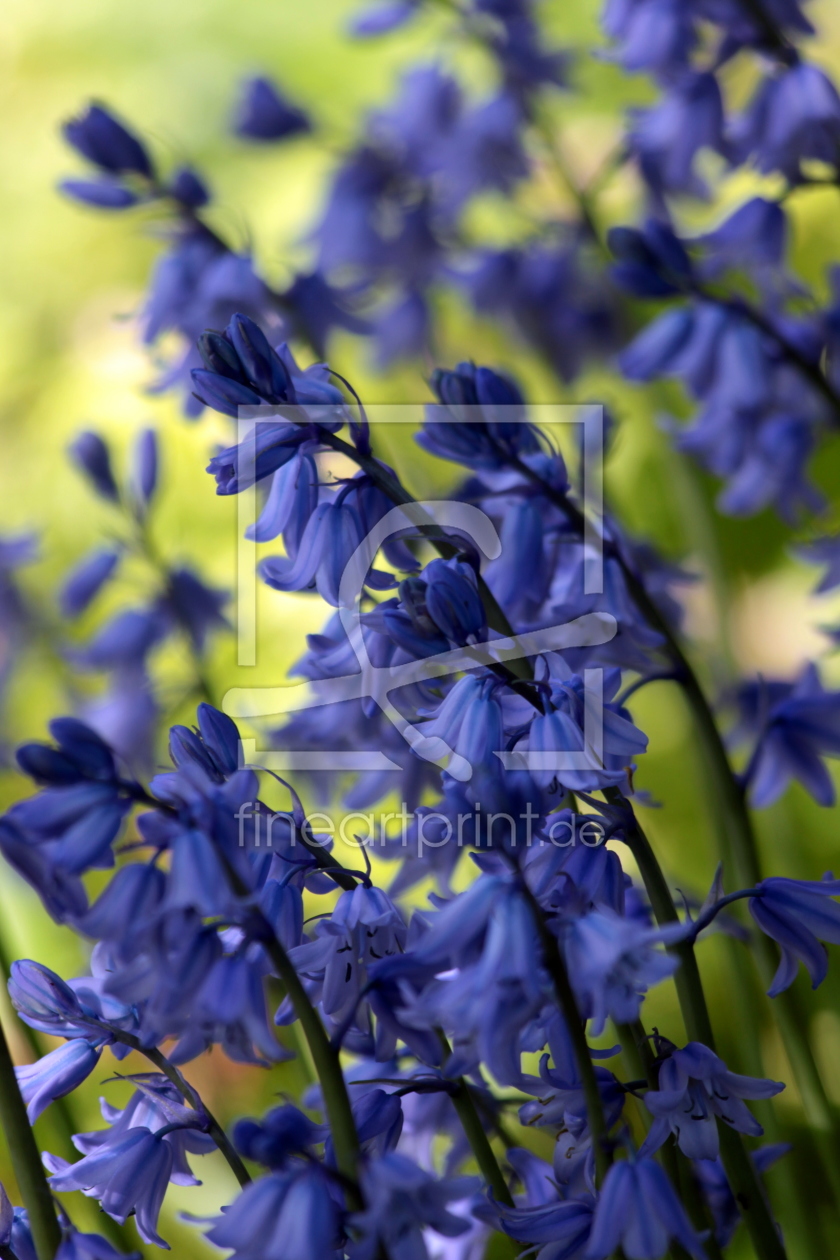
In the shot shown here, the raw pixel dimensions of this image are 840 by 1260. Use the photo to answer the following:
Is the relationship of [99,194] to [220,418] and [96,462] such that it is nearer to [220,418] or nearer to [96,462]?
[96,462]

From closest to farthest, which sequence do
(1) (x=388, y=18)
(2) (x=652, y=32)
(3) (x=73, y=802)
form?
(3) (x=73, y=802) → (2) (x=652, y=32) → (1) (x=388, y=18)

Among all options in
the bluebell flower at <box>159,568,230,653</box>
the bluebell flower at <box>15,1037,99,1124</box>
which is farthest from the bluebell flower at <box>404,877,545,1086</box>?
the bluebell flower at <box>159,568,230,653</box>

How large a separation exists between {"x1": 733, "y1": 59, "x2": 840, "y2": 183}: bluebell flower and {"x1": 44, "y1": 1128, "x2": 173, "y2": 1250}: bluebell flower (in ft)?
3.34

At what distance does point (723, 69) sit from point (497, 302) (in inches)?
18.5

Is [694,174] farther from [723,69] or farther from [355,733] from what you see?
[355,733]

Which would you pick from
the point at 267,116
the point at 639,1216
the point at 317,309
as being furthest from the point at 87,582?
the point at 639,1216

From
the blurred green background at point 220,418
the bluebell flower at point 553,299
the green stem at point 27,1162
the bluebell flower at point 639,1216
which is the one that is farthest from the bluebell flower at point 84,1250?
the bluebell flower at point 553,299

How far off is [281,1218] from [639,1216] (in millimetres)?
167

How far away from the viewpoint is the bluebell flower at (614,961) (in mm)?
532

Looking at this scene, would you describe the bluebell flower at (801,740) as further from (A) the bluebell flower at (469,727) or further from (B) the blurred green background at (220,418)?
(B) the blurred green background at (220,418)

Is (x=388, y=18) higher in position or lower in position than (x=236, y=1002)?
higher

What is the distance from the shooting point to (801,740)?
0.96m

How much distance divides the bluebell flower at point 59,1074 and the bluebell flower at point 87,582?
2.46ft

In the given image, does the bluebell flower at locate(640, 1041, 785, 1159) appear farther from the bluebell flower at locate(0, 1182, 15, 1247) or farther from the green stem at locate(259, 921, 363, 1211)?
the bluebell flower at locate(0, 1182, 15, 1247)
